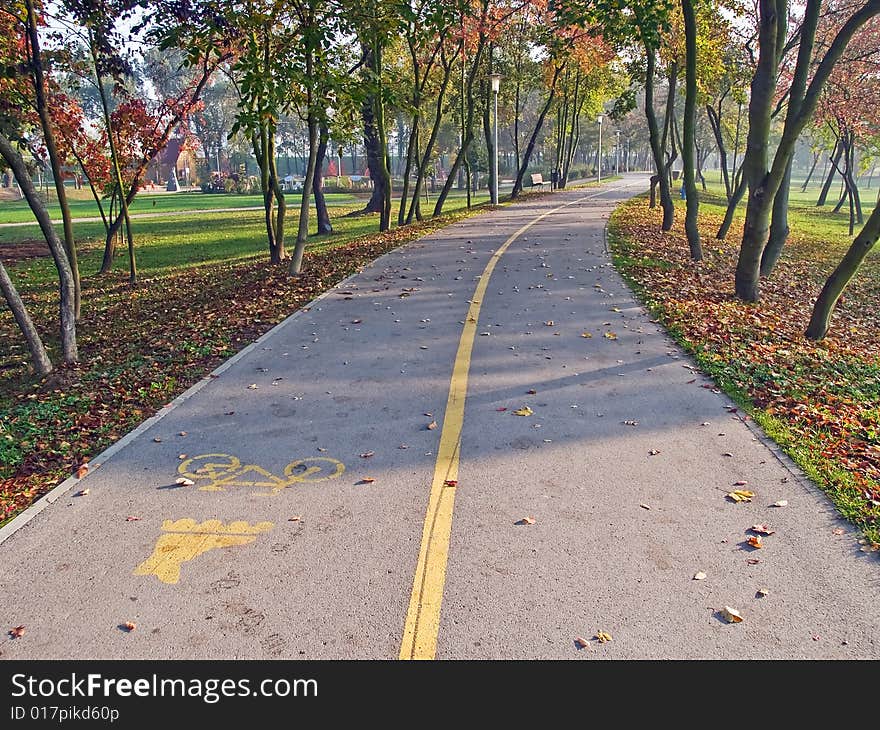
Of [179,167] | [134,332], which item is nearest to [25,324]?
[134,332]

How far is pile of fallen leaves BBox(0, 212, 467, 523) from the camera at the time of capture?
5703 millimetres

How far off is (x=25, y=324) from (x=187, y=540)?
16.9 ft

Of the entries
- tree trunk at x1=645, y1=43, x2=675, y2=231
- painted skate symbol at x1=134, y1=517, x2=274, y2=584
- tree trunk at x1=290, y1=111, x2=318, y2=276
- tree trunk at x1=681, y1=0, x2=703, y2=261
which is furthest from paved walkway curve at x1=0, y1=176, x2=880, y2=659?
tree trunk at x1=645, y1=43, x2=675, y2=231

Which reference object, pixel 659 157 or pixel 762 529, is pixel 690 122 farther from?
pixel 762 529

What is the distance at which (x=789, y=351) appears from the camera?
842cm

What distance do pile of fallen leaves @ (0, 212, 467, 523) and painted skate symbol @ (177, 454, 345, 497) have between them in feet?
3.21

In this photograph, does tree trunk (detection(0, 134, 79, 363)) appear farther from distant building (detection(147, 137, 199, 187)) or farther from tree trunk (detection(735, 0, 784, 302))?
distant building (detection(147, 137, 199, 187))

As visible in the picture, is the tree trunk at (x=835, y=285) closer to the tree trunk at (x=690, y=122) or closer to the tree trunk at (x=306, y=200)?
the tree trunk at (x=690, y=122)

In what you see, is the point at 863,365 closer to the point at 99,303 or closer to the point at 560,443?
the point at 560,443

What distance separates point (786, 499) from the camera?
4.62 m

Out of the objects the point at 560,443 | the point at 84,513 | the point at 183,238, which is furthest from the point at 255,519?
the point at 183,238

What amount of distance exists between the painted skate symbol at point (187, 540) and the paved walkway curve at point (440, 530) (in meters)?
0.01

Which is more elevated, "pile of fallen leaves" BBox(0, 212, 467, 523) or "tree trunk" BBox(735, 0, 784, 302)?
"tree trunk" BBox(735, 0, 784, 302)

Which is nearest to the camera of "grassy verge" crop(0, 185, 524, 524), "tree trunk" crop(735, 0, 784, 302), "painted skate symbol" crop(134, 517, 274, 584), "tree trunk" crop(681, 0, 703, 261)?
"painted skate symbol" crop(134, 517, 274, 584)
